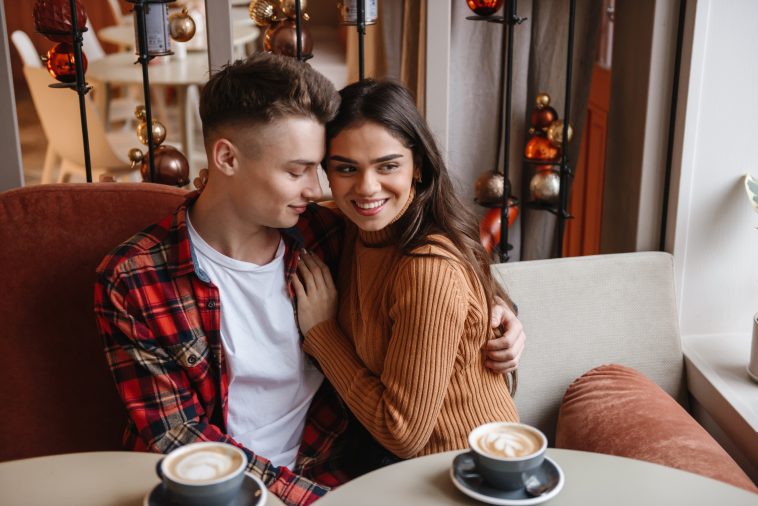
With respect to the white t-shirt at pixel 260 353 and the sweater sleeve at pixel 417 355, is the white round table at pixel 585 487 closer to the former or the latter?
the sweater sleeve at pixel 417 355

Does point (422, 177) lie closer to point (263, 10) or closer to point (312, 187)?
point (312, 187)

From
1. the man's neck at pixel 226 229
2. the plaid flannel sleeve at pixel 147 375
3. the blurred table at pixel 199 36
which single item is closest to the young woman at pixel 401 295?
the man's neck at pixel 226 229

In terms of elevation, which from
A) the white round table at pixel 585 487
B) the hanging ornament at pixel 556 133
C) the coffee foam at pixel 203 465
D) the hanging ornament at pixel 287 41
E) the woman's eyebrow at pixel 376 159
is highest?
the hanging ornament at pixel 287 41

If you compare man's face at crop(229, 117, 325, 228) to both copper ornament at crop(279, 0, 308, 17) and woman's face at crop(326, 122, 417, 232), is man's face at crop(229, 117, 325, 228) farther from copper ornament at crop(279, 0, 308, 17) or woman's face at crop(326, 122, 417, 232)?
copper ornament at crop(279, 0, 308, 17)

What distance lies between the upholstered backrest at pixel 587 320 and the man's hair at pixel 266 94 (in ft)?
2.01

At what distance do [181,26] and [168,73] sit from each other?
2.02 meters

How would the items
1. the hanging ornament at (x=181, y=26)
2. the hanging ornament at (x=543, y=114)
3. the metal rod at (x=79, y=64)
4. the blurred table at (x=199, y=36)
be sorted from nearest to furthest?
the metal rod at (x=79, y=64)
the hanging ornament at (x=181, y=26)
the hanging ornament at (x=543, y=114)
the blurred table at (x=199, y=36)

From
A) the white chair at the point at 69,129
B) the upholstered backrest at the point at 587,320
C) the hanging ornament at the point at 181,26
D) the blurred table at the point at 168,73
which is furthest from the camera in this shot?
the blurred table at the point at 168,73

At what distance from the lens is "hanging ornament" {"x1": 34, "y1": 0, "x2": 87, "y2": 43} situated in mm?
1751

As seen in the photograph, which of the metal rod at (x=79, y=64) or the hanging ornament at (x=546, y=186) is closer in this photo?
the metal rod at (x=79, y=64)

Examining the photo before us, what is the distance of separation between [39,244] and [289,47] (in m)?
0.68

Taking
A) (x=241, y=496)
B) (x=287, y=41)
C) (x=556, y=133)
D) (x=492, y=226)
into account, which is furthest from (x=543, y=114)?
(x=241, y=496)

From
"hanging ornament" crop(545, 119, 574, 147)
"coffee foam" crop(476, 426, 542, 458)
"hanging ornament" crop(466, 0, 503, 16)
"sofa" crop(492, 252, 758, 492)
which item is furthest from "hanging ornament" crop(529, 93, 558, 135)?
"coffee foam" crop(476, 426, 542, 458)

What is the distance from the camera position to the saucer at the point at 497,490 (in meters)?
1.02
